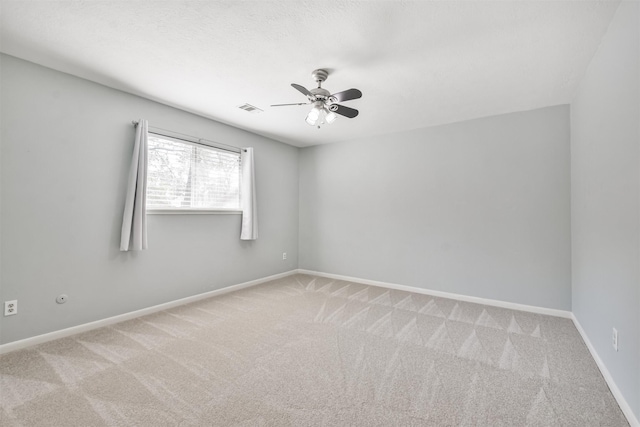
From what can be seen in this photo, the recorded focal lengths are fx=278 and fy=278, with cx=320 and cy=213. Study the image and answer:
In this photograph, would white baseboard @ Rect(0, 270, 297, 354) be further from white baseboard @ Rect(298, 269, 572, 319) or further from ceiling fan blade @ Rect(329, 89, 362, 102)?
ceiling fan blade @ Rect(329, 89, 362, 102)

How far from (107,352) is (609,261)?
3930 mm

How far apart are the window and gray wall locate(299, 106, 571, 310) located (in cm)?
165

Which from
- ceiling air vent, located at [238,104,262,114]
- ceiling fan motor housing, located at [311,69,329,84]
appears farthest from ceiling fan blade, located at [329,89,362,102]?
ceiling air vent, located at [238,104,262,114]

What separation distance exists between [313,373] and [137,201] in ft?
8.21

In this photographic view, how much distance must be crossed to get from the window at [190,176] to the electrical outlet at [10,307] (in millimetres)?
1347

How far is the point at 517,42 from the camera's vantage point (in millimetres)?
2084

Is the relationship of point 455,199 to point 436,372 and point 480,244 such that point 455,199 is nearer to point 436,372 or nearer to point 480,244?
point 480,244

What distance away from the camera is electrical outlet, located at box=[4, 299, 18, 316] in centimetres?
231

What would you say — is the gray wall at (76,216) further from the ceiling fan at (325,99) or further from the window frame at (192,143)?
the ceiling fan at (325,99)

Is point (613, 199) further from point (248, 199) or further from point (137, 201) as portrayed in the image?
point (137, 201)

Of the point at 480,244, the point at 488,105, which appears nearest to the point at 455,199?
the point at 480,244

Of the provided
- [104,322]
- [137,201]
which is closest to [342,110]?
[137,201]

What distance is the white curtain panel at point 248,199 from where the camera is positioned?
4227 mm

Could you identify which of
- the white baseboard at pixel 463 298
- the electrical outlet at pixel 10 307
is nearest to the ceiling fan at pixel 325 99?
the white baseboard at pixel 463 298
